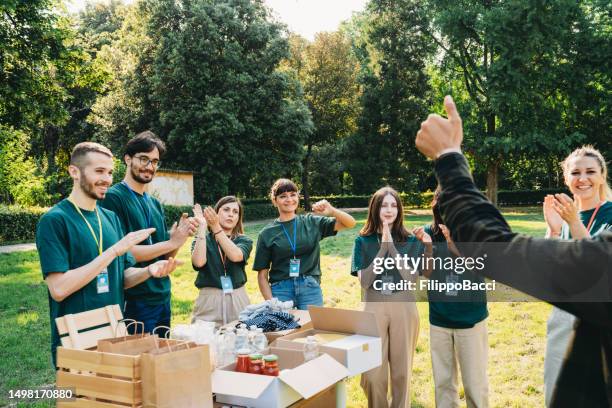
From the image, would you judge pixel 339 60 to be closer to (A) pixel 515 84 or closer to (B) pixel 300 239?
(A) pixel 515 84

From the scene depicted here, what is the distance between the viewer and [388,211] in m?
4.42

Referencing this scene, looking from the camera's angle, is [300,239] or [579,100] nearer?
[300,239]

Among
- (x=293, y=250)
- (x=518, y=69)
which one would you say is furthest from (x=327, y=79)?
(x=293, y=250)

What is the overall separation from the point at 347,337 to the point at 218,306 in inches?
54.9

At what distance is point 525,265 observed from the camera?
1271mm

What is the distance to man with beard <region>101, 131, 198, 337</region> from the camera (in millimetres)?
3711

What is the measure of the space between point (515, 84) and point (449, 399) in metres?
24.0

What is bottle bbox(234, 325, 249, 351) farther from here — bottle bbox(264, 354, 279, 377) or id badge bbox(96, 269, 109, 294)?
id badge bbox(96, 269, 109, 294)

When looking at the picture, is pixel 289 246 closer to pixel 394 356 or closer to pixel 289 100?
pixel 394 356

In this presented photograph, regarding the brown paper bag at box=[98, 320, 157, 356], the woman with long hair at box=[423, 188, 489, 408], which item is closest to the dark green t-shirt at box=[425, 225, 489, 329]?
the woman with long hair at box=[423, 188, 489, 408]

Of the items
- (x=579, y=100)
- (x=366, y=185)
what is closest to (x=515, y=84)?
Answer: (x=579, y=100)

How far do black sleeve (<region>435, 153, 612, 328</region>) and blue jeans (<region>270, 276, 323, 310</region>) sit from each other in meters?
3.14

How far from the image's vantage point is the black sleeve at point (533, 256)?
1.24 metres

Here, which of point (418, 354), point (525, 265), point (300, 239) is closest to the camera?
point (525, 265)
